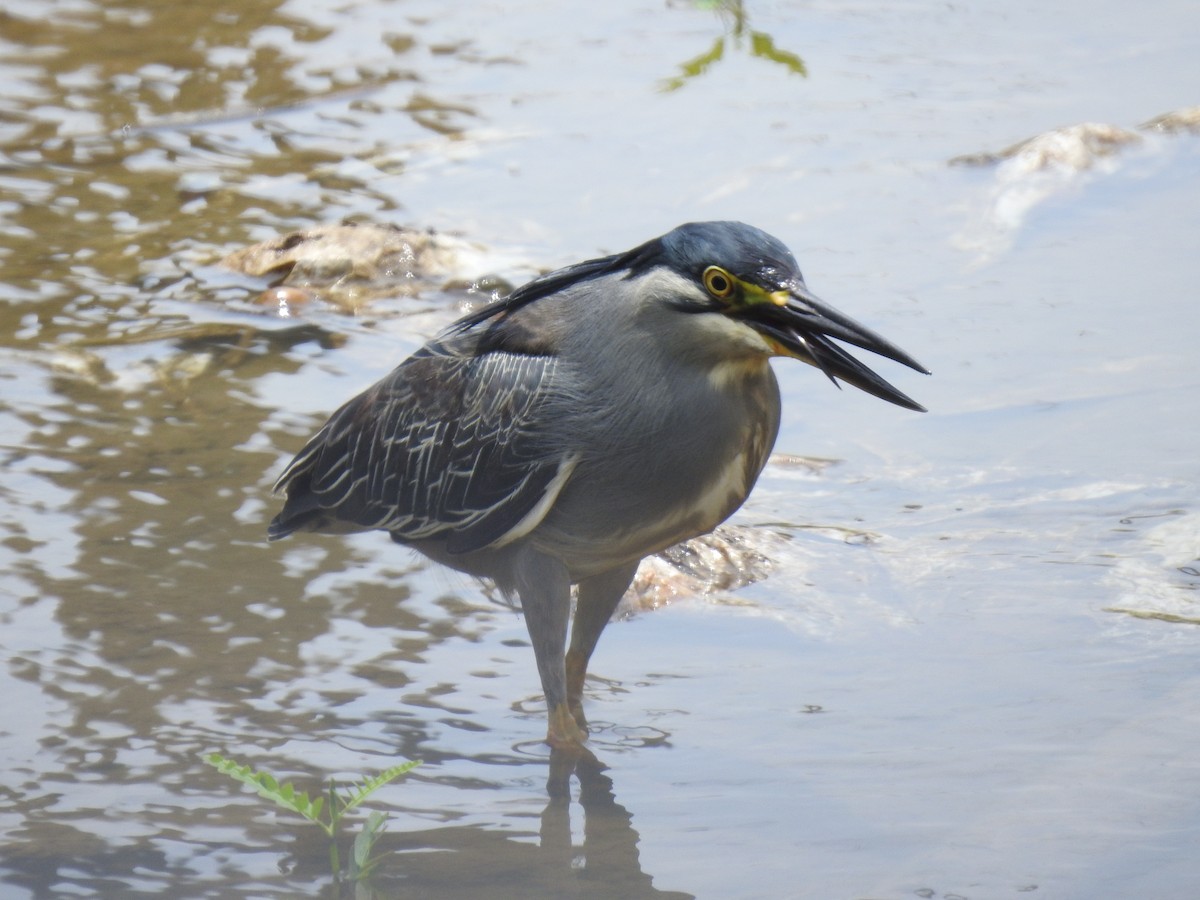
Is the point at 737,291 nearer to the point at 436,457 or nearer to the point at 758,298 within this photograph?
the point at 758,298

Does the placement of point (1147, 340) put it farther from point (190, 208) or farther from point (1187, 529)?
point (190, 208)

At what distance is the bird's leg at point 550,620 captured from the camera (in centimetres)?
471

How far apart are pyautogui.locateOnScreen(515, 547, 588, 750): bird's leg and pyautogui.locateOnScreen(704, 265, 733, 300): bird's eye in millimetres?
1032

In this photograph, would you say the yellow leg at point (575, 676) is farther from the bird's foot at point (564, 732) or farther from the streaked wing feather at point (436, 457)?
the streaked wing feather at point (436, 457)

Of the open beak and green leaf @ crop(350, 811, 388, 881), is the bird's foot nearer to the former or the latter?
green leaf @ crop(350, 811, 388, 881)

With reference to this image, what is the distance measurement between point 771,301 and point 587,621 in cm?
146

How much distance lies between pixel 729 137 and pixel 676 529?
518cm

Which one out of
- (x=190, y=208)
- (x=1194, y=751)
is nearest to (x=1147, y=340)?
(x=1194, y=751)

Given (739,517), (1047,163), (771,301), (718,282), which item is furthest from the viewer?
(1047,163)

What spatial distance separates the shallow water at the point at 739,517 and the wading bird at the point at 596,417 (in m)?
0.48

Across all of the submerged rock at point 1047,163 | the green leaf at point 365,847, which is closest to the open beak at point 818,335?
the green leaf at point 365,847

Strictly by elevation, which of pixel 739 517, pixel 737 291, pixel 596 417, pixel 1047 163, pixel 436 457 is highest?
pixel 1047 163

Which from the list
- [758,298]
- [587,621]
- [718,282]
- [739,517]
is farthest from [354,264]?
[758,298]

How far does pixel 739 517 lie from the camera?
19.8 ft
